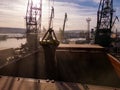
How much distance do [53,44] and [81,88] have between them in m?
2.76

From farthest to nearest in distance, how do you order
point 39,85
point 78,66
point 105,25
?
point 105,25 → point 78,66 → point 39,85

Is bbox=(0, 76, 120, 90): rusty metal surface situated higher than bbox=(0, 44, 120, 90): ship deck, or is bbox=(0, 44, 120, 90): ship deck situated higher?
bbox=(0, 76, 120, 90): rusty metal surface

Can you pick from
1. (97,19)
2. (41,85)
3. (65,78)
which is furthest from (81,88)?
(97,19)

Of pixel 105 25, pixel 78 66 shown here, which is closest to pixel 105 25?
pixel 105 25

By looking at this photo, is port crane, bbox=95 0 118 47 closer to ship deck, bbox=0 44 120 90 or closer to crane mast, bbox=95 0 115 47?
crane mast, bbox=95 0 115 47

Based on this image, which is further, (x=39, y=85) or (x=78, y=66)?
(x=78, y=66)

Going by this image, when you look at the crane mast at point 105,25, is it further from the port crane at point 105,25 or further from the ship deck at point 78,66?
the ship deck at point 78,66

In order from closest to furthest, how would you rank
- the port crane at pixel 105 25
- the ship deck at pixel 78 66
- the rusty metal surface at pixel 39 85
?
the rusty metal surface at pixel 39 85 → the ship deck at pixel 78 66 → the port crane at pixel 105 25

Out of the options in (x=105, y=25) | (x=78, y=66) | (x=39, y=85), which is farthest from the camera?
(x=105, y=25)

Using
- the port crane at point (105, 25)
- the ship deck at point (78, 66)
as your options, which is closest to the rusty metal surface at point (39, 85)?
the ship deck at point (78, 66)

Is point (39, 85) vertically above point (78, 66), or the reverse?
point (39, 85)

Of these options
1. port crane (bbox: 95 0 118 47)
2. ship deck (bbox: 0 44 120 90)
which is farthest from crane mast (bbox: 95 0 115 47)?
ship deck (bbox: 0 44 120 90)

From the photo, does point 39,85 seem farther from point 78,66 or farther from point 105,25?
point 105,25

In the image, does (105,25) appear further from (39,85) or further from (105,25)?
(39,85)
